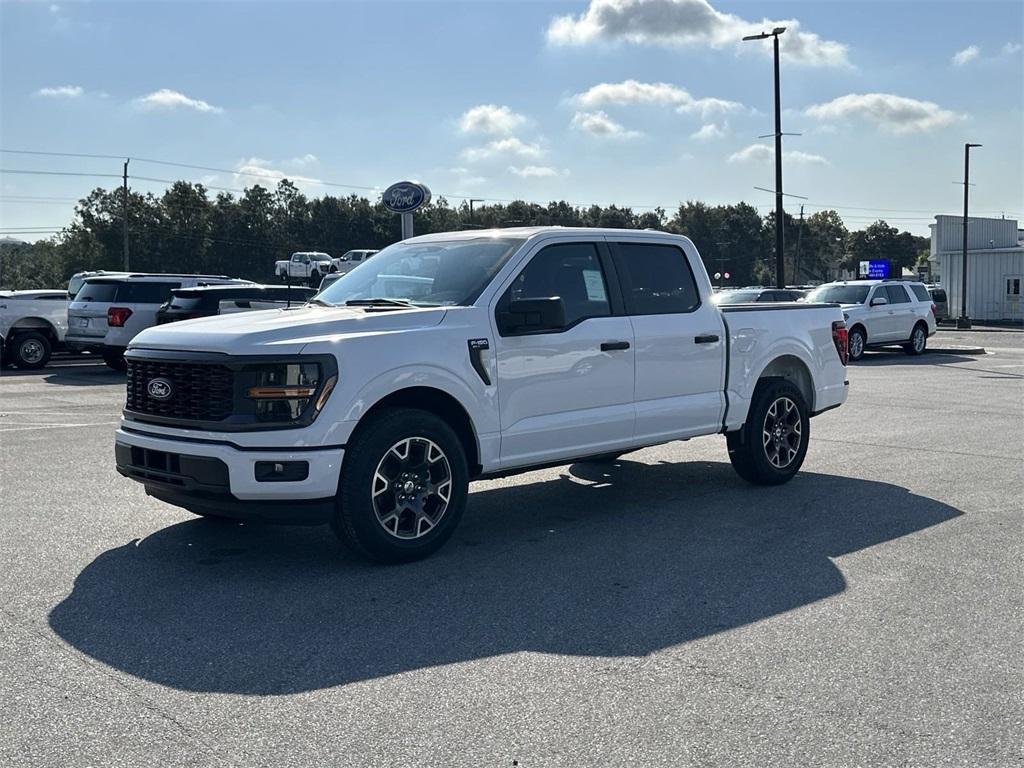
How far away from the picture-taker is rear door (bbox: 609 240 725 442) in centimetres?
760

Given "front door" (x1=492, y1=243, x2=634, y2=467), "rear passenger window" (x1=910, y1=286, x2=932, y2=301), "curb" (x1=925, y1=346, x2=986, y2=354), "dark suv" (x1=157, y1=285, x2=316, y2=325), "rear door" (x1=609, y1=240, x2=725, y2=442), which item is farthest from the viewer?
"curb" (x1=925, y1=346, x2=986, y2=354)

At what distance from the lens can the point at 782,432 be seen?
28.9 feet

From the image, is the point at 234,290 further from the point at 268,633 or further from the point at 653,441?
the point at 268,633

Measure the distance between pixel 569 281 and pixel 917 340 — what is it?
861 inches

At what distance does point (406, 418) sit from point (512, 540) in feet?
4.11

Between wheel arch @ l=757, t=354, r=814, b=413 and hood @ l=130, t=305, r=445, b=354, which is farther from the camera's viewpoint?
wheel arch @ l=757, t=354, r=814, b=413

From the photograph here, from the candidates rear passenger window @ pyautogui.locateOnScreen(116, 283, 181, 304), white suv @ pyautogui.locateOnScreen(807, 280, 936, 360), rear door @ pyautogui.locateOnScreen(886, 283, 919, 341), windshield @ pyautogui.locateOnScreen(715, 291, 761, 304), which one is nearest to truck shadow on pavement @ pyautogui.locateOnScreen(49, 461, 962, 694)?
rear passenger window @ pyautogui.locateOnScreen(116, 283, 181, 304)

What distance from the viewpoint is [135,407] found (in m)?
6.48

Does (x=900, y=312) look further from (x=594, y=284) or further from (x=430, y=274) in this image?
(x=430, y=274)

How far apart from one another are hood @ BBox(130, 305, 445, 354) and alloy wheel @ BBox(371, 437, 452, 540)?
718 mm

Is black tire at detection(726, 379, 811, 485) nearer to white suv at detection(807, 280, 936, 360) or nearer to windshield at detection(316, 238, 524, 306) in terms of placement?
windshield at detection(316, 238, 524, 306)

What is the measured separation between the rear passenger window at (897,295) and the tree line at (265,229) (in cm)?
5447

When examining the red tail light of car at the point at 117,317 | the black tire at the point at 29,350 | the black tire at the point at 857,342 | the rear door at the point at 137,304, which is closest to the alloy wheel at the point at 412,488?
the rear door at the point at 137,304

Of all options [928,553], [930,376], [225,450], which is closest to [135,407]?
[225,450]
